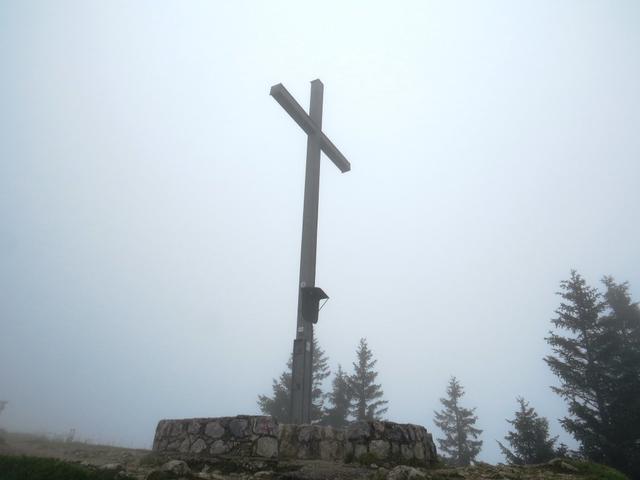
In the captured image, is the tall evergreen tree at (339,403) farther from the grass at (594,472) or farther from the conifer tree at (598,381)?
the grass at (594,472)

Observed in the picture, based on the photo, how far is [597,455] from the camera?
52.6ft

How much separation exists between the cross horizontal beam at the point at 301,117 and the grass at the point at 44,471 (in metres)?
9.45

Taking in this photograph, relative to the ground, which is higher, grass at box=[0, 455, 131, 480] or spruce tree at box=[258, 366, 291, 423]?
spruce tree at box=[258, 366, 291, 423]

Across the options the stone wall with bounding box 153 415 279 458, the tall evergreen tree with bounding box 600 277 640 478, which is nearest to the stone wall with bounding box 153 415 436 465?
the stone wall with bounding box 153 415 279 458

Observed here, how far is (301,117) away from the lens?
1176 cm

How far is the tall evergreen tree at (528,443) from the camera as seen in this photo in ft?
57.2

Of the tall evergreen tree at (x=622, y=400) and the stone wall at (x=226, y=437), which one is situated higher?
the tall evergreen tree at (x=622, y=400)

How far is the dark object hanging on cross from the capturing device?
27.7 feet

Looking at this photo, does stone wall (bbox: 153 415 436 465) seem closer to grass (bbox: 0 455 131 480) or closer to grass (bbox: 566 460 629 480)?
grass (bbox: 0 455 131 480)

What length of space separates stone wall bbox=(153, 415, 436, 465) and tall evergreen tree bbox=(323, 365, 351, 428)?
90.7 ft

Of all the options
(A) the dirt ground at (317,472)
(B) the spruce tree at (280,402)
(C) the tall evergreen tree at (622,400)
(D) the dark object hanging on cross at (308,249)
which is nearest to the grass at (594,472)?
(A) the dirt ground at (317,472)

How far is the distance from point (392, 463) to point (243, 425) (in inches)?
89.1

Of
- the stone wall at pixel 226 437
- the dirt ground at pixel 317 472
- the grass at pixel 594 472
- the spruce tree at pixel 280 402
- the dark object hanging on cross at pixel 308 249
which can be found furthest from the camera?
the spruce tree at pixel 280 402

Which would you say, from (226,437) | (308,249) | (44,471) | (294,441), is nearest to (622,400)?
(308,249)
